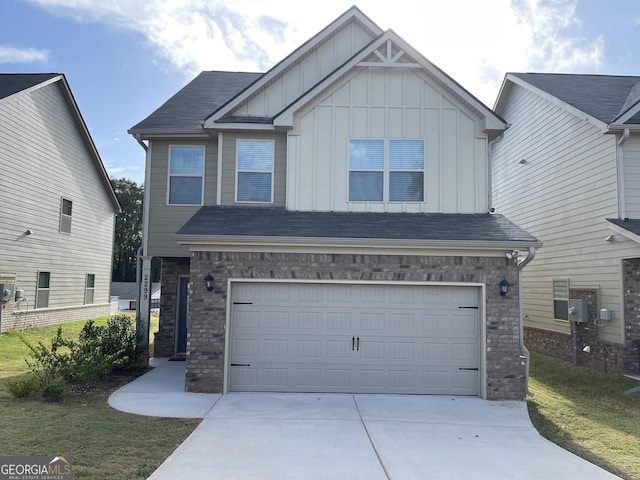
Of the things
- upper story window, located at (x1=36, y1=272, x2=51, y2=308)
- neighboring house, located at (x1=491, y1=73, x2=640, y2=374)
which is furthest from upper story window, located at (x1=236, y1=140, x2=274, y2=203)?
upper story window, located at (x1=36, y1=272, x2=51, y2=308)

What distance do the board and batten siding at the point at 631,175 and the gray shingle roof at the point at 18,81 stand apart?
59.7ft

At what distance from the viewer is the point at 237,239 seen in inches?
360

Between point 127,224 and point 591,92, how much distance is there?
1788 inches

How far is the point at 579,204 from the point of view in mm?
13312

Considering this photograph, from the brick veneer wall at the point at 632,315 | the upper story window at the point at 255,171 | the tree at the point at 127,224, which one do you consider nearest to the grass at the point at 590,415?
the brick veneer wall at the point at 632,315

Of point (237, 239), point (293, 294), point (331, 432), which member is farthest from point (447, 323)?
point (237, 239)

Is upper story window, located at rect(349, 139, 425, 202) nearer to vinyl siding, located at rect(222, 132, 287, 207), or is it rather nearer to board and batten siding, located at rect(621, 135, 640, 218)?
vinyl siding, located at rect(222, 132, 287, 207)

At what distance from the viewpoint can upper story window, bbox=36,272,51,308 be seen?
1788cm

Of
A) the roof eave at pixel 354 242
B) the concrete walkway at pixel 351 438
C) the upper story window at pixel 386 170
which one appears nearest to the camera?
the concrete walkway at pixel 351 438

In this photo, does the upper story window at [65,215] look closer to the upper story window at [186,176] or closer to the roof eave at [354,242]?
the upper story window at [186,176]

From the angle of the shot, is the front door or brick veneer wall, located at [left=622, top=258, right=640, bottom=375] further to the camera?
the front door

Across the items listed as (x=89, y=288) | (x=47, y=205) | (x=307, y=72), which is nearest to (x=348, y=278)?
(x=307, y=72)

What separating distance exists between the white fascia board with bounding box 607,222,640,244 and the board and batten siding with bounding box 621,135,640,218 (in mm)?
486

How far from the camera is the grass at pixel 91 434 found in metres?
5.65
